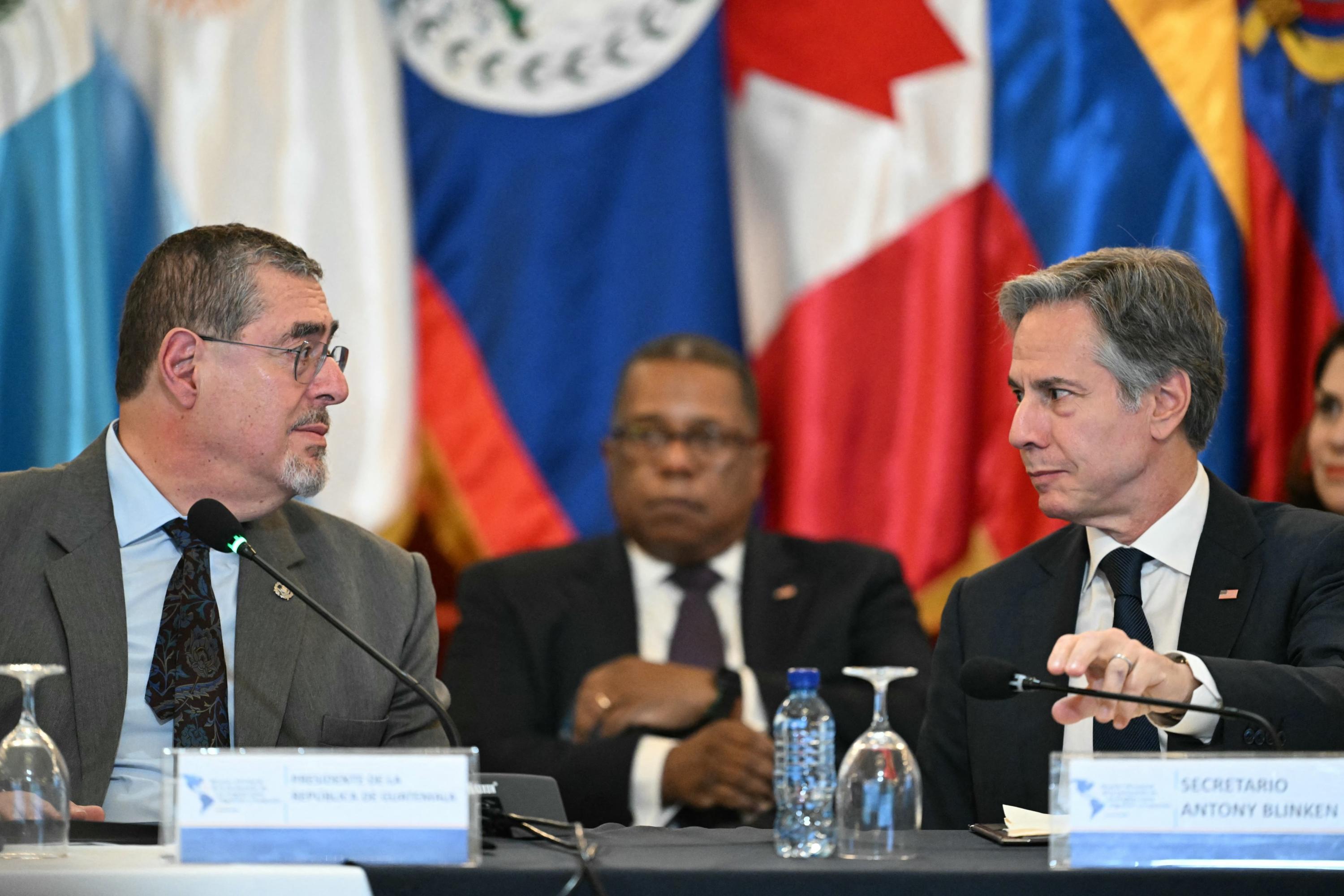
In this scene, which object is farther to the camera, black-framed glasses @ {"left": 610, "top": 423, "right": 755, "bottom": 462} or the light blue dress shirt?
black-framed glasses @ {"left": 610, "top": 423, "right": 755, "bottom": 462}

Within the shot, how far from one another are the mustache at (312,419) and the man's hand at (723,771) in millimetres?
1195

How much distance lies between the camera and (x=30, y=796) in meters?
1.59

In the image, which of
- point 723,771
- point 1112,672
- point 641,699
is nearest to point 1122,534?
point 1112,672

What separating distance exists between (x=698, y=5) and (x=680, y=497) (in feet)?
4.47

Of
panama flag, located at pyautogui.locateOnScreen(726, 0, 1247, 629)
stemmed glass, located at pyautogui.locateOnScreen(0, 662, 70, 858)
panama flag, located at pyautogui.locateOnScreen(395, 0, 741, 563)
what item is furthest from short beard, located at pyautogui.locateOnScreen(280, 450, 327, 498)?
panama flag, located at pyautogui.locateOnScreen(726, 0, 1247, 629)

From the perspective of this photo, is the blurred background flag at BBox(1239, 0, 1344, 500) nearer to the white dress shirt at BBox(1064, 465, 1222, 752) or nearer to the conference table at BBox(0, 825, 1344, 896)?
the white dress shirt at BBox(1064, 465, 1222, 752)

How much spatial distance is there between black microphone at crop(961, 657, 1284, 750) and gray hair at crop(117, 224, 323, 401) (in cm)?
131

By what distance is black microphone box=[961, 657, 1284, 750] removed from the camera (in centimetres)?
163

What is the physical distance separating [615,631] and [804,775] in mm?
1810

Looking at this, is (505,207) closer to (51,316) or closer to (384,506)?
(384,506)

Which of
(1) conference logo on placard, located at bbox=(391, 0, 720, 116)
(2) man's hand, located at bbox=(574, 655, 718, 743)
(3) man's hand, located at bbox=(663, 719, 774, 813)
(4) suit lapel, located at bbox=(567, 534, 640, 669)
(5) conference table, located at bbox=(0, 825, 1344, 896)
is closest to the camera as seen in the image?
(5) conference table, located at bbox=(0, 825, 1344, 896)

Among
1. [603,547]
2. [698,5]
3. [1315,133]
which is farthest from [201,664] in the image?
[1315,133]

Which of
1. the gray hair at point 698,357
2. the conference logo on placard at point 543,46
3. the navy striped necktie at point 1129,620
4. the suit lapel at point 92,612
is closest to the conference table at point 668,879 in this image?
the suit lapel at point 92,612

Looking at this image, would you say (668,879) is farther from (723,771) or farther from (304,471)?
(723,771)
